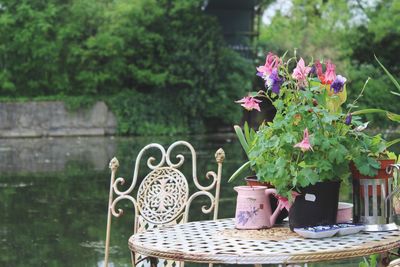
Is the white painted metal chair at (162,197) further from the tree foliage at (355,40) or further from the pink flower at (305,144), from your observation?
the tree foliage at (355,40)

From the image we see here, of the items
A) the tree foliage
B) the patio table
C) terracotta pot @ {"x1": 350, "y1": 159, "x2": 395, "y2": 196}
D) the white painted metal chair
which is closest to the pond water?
terracotta pot @ {"x1": 350, "y1": 159, "x2": 395, "y2": 196}

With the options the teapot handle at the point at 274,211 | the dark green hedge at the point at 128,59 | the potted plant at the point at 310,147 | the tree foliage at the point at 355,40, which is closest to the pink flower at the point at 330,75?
the potted plant at the point at 310,147

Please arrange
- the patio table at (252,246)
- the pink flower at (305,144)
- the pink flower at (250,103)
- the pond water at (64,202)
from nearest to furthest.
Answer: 1. the patio table at (252,246)
2. the pink flower at (305,144)
3. the pink flower at (250,103)
4. the pond water at (64,202)

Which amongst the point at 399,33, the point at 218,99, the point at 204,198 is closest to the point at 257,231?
the point at 204,198

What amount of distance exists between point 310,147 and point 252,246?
32cm

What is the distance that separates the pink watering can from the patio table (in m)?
0.03

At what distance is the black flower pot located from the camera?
2.50m

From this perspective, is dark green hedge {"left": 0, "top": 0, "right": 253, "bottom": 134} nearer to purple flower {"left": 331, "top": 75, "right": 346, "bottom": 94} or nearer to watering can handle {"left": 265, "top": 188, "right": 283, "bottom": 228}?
watering can handle {"left": 265, "top": 188, "right": 283, "bottom": 228}

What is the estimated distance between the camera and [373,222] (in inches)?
102

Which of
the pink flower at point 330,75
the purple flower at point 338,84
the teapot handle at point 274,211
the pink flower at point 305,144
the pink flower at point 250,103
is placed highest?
the pink flower at point 330,75

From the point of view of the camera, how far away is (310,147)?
243 centimetres

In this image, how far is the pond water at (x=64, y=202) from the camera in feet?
20.3

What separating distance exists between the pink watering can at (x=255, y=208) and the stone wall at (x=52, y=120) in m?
20.1

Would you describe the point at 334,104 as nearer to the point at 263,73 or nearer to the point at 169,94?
the point at 263,73
